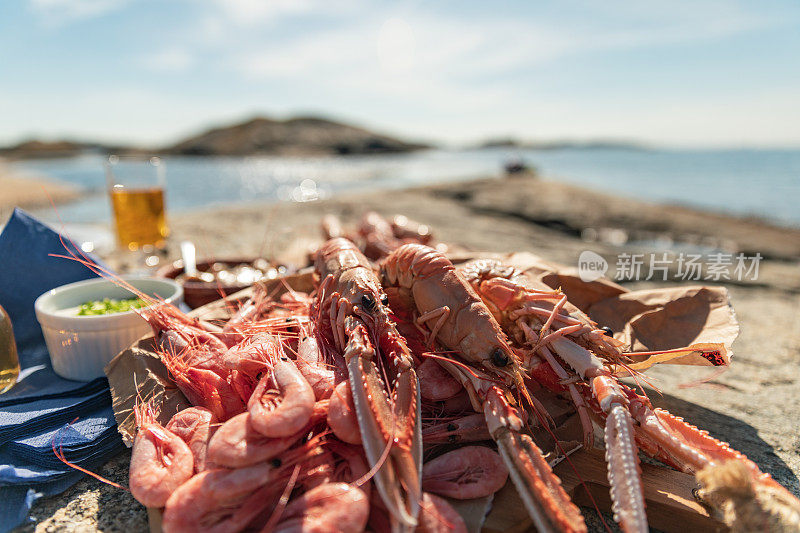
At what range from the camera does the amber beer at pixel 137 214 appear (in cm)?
410

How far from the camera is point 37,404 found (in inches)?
90.1

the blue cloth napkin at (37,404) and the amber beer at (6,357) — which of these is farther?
the amber beer at (6,357)

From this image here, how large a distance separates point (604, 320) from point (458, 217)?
24.3ft

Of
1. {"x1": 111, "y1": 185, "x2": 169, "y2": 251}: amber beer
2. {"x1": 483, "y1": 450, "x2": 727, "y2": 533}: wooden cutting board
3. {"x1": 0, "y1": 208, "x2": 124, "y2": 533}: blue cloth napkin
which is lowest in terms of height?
{"x1": 483, "y1": 450, "x2": 727, "y2": 533}: wooden cutting board

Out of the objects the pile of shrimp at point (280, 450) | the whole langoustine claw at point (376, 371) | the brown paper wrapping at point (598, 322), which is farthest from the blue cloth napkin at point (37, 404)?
the whole langoustine claw at point (376, 371)

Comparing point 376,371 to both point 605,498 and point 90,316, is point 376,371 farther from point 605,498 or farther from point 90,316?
point 90,316

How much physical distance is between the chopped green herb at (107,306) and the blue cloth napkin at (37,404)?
380 millimetres

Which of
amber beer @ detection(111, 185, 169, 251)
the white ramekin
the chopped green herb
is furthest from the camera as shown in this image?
amber beer @ detection(111, 185, 169, 251)

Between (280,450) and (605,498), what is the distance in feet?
4.45

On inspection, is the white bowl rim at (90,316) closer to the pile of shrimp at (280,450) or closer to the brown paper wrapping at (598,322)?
the brown paper wrapping at (598,322)

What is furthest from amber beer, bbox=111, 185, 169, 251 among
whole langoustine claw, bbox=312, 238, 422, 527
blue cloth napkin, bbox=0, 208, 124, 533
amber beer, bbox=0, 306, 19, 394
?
whole langoustine claw, bbox=312, 238, 422, 527

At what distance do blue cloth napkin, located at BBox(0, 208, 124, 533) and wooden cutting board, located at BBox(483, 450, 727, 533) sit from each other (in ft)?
5.84

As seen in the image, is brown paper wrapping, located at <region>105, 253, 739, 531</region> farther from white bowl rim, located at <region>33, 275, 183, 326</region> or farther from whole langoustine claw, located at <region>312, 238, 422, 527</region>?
whole langoustine claw, located at <region>312, 238, 422, 527</region>

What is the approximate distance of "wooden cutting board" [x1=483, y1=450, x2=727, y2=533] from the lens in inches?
66.7
